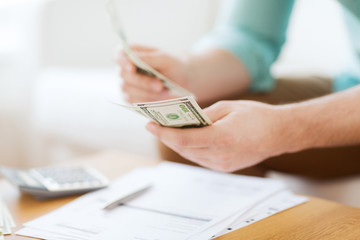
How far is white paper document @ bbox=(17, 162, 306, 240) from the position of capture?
54 centimetres

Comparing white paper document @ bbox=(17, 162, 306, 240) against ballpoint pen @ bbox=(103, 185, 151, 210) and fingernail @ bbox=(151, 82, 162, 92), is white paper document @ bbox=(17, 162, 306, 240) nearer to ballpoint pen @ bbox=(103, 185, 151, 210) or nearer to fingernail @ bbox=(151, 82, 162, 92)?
ballpoint pen @ bbox=(103, 185, 151, 210)

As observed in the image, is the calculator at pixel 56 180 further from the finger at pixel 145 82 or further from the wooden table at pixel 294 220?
the finger at pixel 145 82

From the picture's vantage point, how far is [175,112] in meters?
0.54

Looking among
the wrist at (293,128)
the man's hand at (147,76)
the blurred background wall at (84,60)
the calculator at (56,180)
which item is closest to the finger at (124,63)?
the man's hand at (147,76)

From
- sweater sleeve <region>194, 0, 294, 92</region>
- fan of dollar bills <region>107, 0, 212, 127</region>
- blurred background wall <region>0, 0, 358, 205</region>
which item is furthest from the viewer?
blurred background wall <region>0, 0, 358, 205</region>

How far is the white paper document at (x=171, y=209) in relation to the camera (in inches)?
21.3

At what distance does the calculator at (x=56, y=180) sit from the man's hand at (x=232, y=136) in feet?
0.60

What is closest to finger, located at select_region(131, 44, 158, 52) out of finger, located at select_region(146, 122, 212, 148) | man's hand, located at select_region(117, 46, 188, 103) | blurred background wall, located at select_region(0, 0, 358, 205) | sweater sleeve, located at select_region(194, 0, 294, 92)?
man's hand, located at select_region(117, 46, 188, 103)

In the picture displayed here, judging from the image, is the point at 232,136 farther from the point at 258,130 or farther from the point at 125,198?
the point at 125,198

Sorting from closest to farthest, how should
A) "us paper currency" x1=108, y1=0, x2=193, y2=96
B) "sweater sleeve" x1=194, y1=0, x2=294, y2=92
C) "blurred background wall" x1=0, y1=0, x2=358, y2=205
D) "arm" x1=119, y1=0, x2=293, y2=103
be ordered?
"us paper currency" x1=108, y1=0, x2=193, y2=96
"arm" x1=119, y1=0, x2=293, y2=103
"sweater sleeve" x1=194, y1=0, x2=294, y2=92
"blurred background wall" x1=0, y1=0, x2=358, y2=205

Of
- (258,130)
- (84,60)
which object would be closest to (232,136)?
(258,130)

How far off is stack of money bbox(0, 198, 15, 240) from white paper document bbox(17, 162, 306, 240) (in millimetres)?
18

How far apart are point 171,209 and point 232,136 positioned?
14 cm

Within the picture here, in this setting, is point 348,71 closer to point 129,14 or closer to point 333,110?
point 333,110
